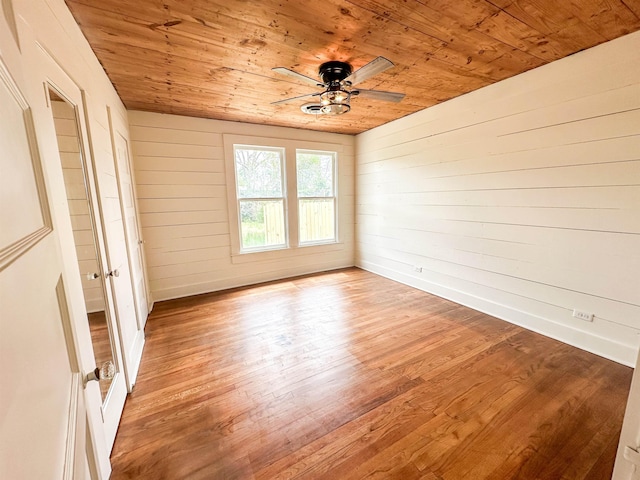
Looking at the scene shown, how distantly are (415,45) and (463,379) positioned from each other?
8.36ft

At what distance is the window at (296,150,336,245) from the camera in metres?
4.50

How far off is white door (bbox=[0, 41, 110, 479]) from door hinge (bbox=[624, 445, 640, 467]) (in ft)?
4.74

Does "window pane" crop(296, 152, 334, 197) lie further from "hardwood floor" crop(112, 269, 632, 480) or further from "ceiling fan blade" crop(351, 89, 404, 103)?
"hardwood floor" crop(112, 269, 632, 480)

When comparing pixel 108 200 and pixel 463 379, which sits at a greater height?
pixel 108 200

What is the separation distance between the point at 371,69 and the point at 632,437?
215 centimetres

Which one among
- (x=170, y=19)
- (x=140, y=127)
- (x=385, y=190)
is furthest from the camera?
(x=385, y=190)

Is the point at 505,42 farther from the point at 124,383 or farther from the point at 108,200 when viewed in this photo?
the point at 124,383

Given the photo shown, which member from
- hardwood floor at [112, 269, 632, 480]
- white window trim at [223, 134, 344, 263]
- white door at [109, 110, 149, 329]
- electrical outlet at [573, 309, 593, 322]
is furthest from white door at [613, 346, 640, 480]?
white window trim at [223, 134, 344, 263]

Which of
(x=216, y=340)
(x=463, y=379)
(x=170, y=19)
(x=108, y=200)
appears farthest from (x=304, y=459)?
(x=170, y=19)

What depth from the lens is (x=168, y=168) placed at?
3.49 meters

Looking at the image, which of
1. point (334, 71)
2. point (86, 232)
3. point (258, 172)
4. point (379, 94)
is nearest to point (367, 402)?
point (86, 232)

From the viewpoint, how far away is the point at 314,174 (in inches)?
181

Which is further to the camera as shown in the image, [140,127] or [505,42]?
[140,127]

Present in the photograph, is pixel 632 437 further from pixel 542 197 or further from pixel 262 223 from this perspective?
pixel 262 223
